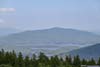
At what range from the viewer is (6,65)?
7019 centimetres

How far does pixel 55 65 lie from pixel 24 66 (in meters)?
6.47

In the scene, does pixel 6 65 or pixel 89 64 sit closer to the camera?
pixel 6 65

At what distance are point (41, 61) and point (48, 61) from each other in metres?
2.24

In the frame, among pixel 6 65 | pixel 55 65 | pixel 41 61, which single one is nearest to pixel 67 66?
pixel 55 65

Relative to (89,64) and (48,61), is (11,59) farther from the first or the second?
(89,64)

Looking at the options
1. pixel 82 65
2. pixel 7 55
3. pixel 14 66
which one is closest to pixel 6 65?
pixel 14 66

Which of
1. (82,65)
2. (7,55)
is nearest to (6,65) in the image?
(7,55)

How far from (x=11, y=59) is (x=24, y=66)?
19.8 ft

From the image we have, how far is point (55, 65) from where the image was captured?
237 feet

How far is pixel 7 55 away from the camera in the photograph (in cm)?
7806

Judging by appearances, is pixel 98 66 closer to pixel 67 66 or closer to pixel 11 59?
pixel 67 66

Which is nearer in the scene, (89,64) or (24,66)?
(24,66)

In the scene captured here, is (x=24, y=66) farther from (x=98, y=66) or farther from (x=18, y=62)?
(x=98, y=66)

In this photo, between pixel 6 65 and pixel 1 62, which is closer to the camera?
pixel 6 65
